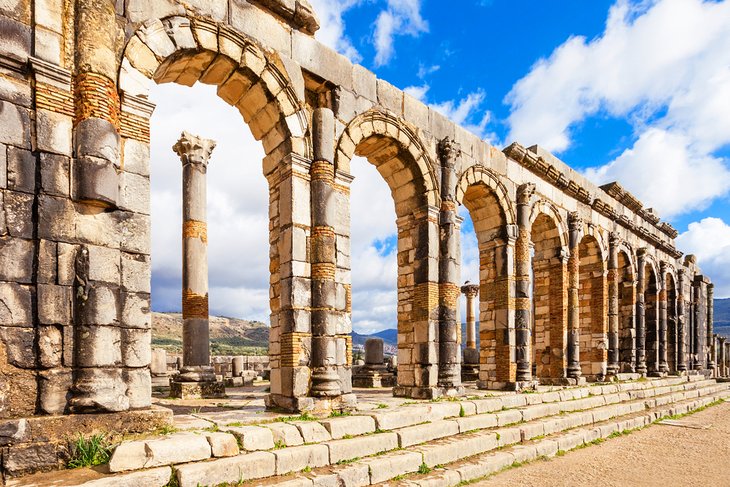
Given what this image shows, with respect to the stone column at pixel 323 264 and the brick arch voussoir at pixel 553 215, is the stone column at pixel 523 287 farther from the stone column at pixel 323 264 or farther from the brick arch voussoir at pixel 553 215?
the stone column at pixel 323 264

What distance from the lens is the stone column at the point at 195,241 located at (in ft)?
39.9

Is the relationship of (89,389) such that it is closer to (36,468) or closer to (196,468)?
(36,468)

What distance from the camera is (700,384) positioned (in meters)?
20.9

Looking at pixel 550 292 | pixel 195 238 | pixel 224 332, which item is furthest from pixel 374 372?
pixel 224 332

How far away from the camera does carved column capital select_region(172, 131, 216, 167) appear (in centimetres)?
1245

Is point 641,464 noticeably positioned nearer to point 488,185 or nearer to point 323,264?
point 323,264

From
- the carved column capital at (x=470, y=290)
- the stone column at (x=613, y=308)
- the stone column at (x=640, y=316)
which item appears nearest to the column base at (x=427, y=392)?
the stone column at (x=613, y=308)

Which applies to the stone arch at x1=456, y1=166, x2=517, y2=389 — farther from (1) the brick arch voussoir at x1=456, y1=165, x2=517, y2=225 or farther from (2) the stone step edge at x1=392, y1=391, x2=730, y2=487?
(2) the stone step edge at x1=392, y1=391, x2=730, y2=487

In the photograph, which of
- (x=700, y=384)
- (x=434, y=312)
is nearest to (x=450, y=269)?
(x=434, y=312)

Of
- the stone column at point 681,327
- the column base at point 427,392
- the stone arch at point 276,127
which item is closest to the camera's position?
the stone arch at point 276,127

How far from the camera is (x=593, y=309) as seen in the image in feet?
58.4

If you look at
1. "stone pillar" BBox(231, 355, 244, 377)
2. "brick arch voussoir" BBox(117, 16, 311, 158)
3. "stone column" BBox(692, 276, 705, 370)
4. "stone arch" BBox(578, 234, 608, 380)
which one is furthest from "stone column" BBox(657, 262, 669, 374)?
"brick arch voussoir" BBox(117, 16, 311, 158)

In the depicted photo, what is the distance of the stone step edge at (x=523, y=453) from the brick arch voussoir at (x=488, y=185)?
5192 mm

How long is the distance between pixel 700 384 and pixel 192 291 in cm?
1999
